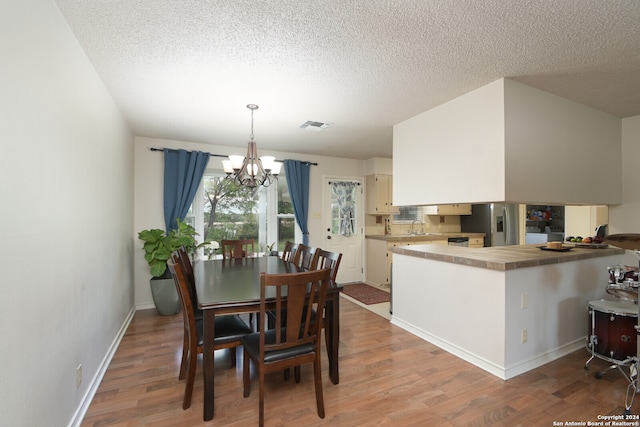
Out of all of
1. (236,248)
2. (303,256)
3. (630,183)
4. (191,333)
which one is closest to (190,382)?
(191,333)

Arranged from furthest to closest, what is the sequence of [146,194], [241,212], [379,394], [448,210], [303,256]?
1. [448,210]
2. [241,212]
3. [146,194]
4. [303,256]
5. [379,394]

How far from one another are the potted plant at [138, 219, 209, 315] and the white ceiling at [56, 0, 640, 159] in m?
1.56

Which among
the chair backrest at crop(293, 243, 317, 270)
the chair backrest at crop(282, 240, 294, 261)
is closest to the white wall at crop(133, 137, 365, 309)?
the chair backrest at crop(282, 240, 294, 261)

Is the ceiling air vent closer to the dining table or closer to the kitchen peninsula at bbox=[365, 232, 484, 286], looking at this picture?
the dining table

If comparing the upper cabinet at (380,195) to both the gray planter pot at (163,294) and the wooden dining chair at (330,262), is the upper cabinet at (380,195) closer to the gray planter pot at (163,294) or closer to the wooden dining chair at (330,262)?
the wooden dining chair at (330,262)

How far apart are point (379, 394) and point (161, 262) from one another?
3.09 m

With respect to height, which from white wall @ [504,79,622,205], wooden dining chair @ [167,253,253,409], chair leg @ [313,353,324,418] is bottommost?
chair leg @ [313,353,324,418]

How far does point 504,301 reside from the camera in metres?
2.38

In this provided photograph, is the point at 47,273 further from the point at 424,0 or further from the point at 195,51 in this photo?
the point at 424,0

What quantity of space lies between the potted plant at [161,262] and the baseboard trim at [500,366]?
311 centimetres

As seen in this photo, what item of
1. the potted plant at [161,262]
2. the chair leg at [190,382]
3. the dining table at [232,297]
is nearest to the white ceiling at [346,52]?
the potted plant at [161,262]

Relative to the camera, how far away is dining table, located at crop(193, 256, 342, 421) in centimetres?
188

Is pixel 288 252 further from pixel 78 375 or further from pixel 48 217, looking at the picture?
pixel 48 217

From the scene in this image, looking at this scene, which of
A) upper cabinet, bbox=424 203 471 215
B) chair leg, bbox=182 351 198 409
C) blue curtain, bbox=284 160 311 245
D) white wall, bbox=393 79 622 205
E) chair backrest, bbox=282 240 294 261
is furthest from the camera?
upper cabinet, bbox=424 203 471 215
